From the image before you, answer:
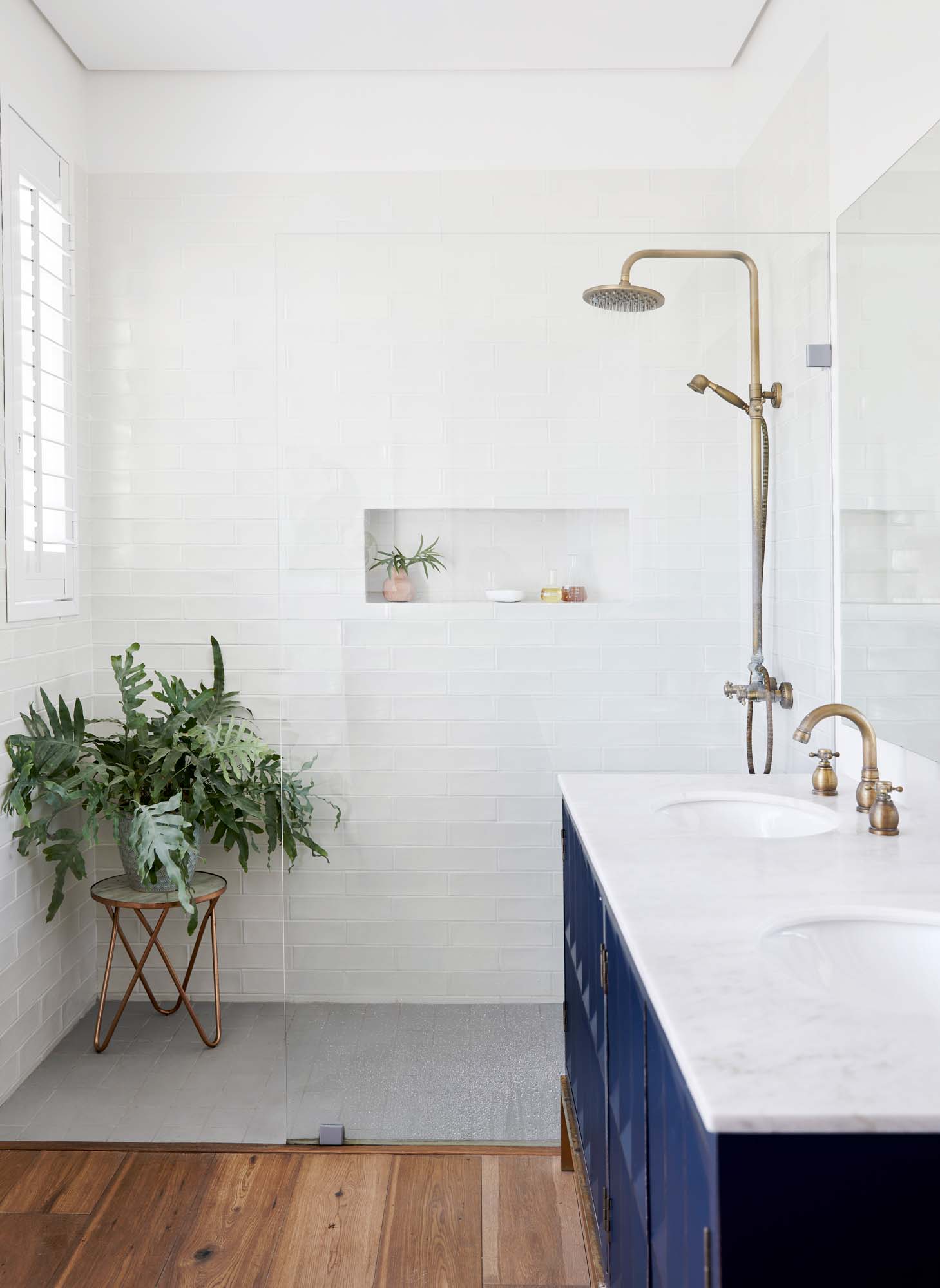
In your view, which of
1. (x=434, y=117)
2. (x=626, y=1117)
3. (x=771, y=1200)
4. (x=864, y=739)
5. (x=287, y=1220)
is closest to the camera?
(x=771, y=1200)

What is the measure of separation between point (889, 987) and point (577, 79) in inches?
112

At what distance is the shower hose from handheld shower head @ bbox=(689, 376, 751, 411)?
2.3 inches

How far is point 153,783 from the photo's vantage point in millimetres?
2621

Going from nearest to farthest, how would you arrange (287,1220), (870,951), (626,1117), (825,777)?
(870,951), (626,1117), (825,777), (287,1220)

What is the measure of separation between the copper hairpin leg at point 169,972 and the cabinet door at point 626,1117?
1.58 meters

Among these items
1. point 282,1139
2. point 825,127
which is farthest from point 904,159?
point 282,1139

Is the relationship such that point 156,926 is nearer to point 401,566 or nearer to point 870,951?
point 401,566

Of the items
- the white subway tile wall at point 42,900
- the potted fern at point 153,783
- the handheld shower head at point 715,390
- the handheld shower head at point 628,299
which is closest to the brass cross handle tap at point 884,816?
the handheld shower head at point 715,390

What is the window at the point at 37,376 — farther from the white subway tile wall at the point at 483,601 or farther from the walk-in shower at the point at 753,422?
the walk-in shower at the point at 753,422

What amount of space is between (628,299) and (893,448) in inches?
27.3

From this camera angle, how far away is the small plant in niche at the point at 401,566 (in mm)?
2199

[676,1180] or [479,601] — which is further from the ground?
[479,601]

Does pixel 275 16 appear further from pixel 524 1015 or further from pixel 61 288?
pixel 524 1015

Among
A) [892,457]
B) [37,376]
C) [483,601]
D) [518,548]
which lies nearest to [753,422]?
[892,457]
